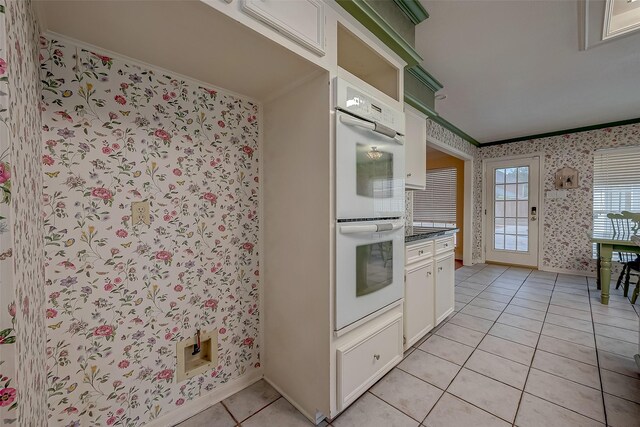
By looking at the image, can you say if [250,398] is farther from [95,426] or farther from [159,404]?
[95,426]

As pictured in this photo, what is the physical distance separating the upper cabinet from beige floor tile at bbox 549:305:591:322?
11.2ft

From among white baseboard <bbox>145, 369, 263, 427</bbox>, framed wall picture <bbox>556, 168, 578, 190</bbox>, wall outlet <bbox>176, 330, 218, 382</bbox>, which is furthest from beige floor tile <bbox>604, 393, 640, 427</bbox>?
framed wall picture <bbox>556, 168, 578, 190</bbox>

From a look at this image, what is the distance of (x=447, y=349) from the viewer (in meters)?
2.03

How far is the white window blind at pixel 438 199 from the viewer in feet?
17.9

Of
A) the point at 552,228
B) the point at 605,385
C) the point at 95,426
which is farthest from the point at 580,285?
the point at 95,426

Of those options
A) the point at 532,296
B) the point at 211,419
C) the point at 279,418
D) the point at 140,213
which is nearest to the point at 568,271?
the point at 532,296

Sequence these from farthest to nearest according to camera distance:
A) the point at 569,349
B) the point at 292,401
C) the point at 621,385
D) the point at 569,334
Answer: the point at 569,334, the point at 569,349, the point at 621,385, the point at 292,401

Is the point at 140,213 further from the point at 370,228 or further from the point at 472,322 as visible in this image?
the point at 472,322

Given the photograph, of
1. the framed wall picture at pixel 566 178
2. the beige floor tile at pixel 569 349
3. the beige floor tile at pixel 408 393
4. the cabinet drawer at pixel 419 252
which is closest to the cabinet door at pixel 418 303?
the cabinet drawer at pixel 419 252

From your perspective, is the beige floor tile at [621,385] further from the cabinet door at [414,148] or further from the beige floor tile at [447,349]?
the cabinet door at [414,148]

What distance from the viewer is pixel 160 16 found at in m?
0.91

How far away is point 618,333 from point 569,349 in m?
0.69

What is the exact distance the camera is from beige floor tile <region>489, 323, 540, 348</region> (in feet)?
6.99

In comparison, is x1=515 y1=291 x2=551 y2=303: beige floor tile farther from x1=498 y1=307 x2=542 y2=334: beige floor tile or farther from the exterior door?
the exterior door
